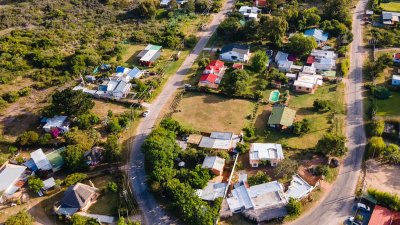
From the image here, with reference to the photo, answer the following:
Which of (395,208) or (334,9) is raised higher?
(334,9)

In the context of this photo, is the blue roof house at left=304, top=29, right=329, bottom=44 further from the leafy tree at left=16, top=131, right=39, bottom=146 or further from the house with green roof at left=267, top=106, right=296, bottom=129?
the leafy tree at left=16, top=131, right=39, bottom=146

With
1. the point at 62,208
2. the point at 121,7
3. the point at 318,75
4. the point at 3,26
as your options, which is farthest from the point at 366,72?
the point at 3,26

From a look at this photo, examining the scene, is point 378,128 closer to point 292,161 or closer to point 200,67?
point 292,161

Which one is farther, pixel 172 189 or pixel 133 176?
pixel 133 176

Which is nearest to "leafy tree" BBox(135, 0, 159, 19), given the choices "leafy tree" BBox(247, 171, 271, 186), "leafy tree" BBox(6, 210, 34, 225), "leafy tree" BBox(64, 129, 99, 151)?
"leafy tree" BBox(64, 129, 99, 151)

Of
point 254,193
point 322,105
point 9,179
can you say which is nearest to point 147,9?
point 322,105

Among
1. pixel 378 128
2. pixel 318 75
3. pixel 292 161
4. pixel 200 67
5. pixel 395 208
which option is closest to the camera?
pixel 395 208

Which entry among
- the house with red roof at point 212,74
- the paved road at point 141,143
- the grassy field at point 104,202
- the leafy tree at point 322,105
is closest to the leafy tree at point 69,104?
the paved road at point 141,143

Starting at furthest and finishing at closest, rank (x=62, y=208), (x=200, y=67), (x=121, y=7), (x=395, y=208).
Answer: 1. (x=121, y=7)
2. (x=200, y=67)
3. (x=62, y=208)
4. (x=395, y=208)
